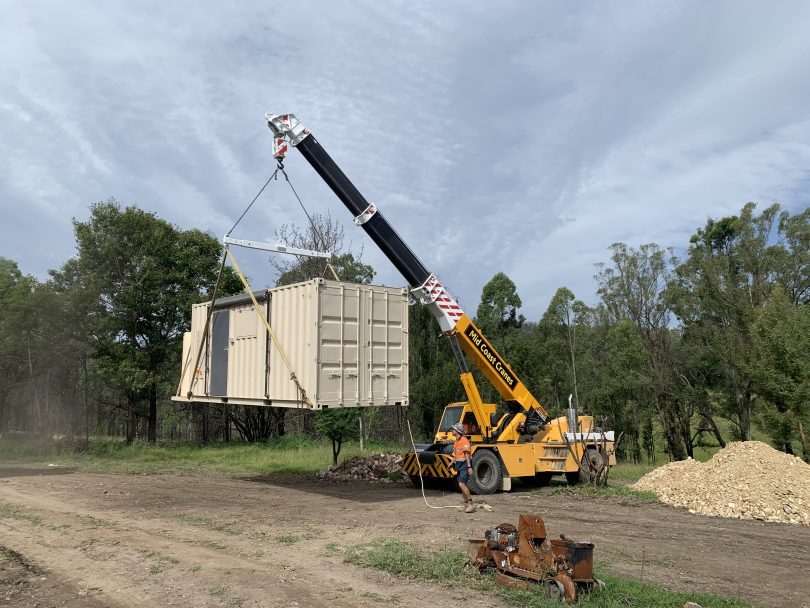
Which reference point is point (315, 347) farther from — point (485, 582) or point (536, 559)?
point (536, 559)

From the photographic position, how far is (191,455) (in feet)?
73.7

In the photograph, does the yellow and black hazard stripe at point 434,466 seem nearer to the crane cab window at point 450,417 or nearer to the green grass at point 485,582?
the crane cab window at point 450,417

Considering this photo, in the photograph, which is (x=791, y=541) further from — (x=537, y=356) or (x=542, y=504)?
(x=537, y=356)

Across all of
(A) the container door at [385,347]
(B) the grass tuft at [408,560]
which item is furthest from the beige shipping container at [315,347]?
(B) the grass tuft at [408,560]

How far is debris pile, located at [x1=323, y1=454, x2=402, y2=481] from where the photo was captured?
651 inches

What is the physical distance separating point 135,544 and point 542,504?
757 centimetres

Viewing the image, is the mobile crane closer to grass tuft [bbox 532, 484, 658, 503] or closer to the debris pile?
grass tuft [bbox 532, 484, 658, 503]

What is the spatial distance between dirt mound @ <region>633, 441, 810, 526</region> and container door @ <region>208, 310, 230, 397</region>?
10193 millimetres

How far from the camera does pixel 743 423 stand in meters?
26.7

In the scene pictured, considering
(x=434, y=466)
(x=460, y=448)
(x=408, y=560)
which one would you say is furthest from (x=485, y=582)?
(x=434, y=466)

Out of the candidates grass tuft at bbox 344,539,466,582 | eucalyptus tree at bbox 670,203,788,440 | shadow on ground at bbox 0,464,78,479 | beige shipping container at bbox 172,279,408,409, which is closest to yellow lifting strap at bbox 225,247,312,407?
beige shipping container at bbox 172,279,408,409

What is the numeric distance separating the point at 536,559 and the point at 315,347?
6.56 metres

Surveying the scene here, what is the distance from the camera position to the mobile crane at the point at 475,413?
13.1 metres

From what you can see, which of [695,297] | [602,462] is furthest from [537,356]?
[602,462]
